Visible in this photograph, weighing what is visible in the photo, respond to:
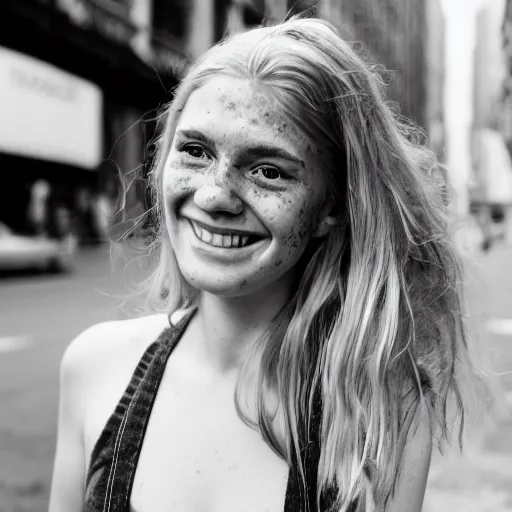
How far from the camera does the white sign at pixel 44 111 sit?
297 inches

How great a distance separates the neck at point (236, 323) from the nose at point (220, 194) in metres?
0.20

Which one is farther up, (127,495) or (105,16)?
(105,16)

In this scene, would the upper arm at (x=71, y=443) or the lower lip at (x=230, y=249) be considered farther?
the upper arm at (x=71, y=443)

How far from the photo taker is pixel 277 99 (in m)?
1.32

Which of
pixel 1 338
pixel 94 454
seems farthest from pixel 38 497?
pixel 1 338

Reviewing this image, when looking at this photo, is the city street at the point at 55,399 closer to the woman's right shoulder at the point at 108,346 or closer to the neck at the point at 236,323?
the woman's right shoulder at the point at 108,346

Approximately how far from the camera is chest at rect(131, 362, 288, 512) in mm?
1302

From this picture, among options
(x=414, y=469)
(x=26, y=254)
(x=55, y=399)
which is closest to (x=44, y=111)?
(x=26, y=254)

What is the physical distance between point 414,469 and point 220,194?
0.55m

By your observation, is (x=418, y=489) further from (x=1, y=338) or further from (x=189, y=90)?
(x=1, y=338)

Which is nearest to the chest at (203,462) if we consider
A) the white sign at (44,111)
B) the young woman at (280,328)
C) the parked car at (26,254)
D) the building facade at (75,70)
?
the young woman at (280,328)

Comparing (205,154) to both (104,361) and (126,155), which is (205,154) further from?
(126,155)

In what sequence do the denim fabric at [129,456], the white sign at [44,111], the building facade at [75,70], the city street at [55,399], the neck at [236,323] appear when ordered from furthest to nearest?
1. the building facade at [75,70]
2. the white sign at [44,111]
3. the city street at [55,399]
4. the neck at [236,323]
5. the denim fabric at [129,456]

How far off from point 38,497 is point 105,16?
1294 centimetres
